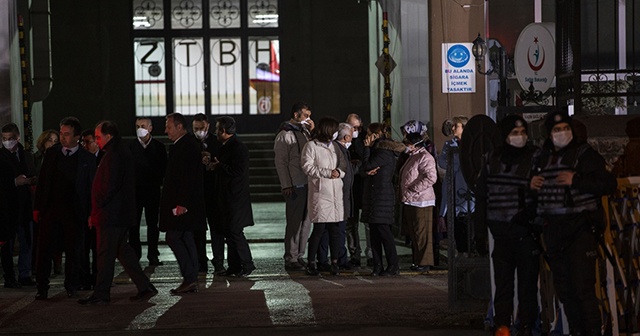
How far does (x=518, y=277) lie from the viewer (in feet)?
32.4

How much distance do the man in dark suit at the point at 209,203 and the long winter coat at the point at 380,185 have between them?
1962mm

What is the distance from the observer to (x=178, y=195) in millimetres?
13406

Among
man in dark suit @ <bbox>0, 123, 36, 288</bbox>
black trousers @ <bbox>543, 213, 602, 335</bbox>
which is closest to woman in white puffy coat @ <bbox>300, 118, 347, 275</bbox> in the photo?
man in dark suit @ <bbox>0, 123, 36, 288</bbox>

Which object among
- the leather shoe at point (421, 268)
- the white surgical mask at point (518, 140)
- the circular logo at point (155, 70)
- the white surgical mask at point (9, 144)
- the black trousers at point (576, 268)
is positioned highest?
the circular logo at point (155, 70)

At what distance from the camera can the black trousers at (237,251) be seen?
15.5 meters

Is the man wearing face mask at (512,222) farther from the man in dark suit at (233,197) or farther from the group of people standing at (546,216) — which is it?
the man in dark suit at (233,197)

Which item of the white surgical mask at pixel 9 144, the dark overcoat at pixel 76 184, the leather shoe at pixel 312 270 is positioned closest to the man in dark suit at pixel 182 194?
the dark overcoat at pixel 76 184

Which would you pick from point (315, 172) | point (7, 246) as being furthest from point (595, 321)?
point (7, 246)

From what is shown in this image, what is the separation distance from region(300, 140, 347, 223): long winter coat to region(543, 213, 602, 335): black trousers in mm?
5948

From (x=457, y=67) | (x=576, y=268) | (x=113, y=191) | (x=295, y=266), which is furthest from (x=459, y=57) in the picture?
(x=576, y=268)

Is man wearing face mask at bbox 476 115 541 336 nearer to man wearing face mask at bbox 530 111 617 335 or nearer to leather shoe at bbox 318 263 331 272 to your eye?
man wearing face mask at bbox 530 111 617 335

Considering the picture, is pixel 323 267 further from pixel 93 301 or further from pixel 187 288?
pixel 93 301

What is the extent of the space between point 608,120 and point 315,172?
4894 mm

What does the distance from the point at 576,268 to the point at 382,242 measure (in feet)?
19.8
